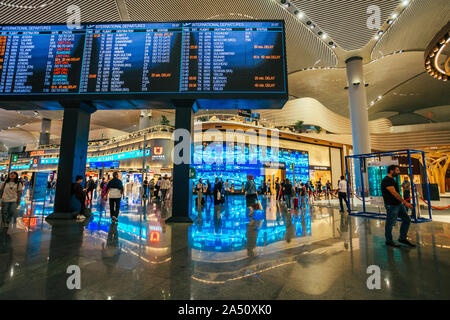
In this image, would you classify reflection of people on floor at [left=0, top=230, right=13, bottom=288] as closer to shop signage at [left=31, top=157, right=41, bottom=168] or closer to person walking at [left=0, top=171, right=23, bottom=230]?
person walking at [left=0, top=171, right=23, bottom=230]

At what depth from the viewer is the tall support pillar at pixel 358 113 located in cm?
1688

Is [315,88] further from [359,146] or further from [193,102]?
[193,102]

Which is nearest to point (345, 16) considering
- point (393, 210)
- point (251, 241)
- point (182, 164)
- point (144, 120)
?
point (393, 210)

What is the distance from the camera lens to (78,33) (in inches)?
281

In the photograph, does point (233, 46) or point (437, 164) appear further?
point (437, 164)

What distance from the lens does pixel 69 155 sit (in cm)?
743

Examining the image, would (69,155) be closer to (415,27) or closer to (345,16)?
(345,16)

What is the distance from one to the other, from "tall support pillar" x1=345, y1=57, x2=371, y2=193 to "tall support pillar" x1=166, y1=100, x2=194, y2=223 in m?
14.6

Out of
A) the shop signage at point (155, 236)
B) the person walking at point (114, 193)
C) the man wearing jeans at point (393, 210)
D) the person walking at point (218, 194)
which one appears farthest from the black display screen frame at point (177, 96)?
the person walking at point (218, 194)

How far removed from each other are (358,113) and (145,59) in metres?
16.9

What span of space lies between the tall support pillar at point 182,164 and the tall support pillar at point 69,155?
350 centimetres
